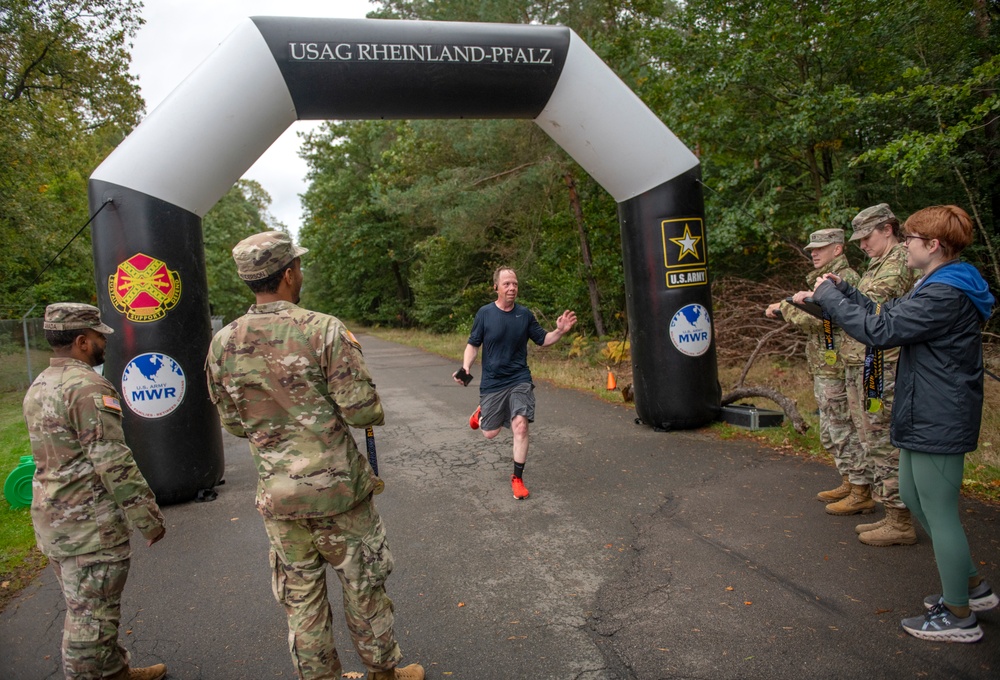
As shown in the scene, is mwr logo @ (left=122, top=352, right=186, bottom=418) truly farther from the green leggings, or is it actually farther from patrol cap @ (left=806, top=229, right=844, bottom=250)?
the green leggings

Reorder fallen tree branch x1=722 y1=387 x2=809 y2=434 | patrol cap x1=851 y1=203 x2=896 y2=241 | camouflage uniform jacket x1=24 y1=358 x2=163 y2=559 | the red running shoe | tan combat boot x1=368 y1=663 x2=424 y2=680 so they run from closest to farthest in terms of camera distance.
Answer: tan combat boot x1=368 y1=663 x2=424 y2=680
camouflage uniform jacket x1=24 y1=358 x2=163 y2=559
patrol cap x1=851 y1=203 x2=896 y2=241
the red running shoe
fallen tree branch x1=722 y1=387 x2=809 y2=434

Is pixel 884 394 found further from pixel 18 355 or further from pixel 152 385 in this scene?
pixel 18 355

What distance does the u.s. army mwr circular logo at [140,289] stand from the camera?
19.1 ft

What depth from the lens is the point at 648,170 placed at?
7363 mm

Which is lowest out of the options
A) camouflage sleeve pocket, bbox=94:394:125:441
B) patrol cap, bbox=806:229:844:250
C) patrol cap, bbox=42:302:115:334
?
camouflage sleeve pocket, bbox=94:394:125:441

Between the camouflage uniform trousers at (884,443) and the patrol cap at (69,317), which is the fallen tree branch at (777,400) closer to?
the camouflage uniform trousers at (884,443)

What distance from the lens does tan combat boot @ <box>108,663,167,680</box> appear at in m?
3.20

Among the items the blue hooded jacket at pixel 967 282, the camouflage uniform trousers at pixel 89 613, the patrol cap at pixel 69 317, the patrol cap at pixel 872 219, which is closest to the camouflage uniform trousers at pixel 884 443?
the patrol cap at pixel 872 219

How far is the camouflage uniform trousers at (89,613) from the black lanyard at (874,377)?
4.03m

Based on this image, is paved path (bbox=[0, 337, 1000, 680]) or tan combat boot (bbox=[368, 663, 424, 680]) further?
paved path (bbox=[0, 337, 1000, 680])

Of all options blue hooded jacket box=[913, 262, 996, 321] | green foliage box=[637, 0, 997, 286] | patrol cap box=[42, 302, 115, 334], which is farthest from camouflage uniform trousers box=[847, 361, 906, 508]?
green foliage box=[637, 0, 997, 286]

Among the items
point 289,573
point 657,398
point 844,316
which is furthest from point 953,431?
point 657,398

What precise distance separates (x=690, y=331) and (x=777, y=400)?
1.20 metres

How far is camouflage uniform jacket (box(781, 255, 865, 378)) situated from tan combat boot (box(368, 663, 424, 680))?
3.32 m
